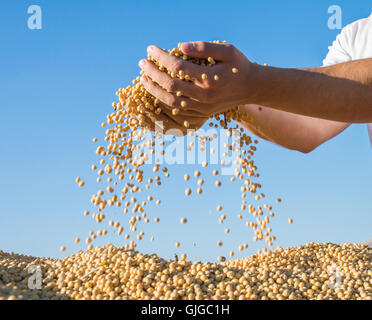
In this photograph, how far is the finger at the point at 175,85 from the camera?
1.74 m

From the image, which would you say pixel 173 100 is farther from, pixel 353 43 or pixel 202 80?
pixel 353 43

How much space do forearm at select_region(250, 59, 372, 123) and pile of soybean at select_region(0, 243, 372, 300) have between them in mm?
921

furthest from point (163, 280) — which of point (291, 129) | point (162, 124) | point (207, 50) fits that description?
point (291, 129)

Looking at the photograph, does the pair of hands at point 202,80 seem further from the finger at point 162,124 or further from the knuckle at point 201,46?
the finger at point 162,124

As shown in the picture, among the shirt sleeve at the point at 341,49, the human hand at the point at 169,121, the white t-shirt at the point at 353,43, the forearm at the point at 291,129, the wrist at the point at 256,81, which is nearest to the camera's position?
the wrist at the point at 256,81

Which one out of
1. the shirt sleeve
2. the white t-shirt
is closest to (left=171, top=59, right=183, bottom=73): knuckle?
the white t-shirt

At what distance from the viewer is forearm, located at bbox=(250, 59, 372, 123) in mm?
1868

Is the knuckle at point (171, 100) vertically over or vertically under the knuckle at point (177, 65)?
under

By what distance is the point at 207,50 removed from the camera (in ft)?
5.62

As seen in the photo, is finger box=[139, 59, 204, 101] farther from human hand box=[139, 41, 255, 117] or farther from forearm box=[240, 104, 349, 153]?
Answer: forearm box=[240, 104, 349, 153]

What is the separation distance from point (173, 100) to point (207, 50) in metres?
0.26

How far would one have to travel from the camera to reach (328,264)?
2.95 m

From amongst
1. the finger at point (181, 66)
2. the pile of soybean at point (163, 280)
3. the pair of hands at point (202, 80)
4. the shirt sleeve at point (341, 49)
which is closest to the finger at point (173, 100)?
the pair of hands at point (202, 80)
